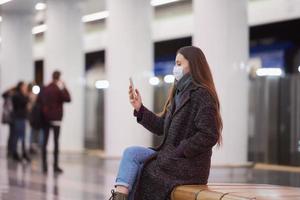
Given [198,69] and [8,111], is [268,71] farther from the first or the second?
[198,69]

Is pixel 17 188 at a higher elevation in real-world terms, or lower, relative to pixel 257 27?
lower

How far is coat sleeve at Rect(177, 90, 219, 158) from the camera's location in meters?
4.93

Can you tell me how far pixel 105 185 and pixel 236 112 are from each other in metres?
2.83

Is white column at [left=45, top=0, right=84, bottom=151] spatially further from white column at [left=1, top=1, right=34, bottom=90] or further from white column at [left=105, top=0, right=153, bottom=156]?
white column at [left=1, top=1, right=34, bottom=90]

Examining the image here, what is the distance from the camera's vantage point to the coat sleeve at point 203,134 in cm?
493

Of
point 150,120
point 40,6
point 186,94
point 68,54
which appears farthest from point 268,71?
point 186,94

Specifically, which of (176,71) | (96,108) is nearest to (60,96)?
(176,71)

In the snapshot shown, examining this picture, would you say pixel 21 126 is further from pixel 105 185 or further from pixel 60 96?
pixel 105 185

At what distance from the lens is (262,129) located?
16859mm

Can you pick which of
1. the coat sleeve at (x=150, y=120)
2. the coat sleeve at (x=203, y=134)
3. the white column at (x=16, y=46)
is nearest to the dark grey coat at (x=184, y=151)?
the coat sleeve at (x=203, y=134)

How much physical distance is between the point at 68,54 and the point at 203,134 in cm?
1371

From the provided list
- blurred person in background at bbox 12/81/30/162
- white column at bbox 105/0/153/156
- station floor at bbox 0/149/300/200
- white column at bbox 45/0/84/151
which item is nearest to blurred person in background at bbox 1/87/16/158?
blurred person in background at bbox 12/81/30/162

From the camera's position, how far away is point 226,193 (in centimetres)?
463

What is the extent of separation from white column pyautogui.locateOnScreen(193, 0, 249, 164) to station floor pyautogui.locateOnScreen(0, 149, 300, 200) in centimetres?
46
